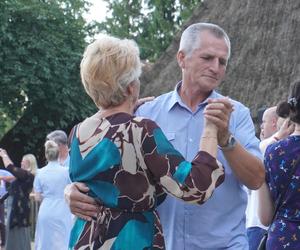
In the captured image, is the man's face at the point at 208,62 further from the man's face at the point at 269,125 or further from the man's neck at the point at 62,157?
the man's neck at the point at 62,157

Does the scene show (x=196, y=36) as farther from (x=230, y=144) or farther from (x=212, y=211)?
(x=212, y=211)

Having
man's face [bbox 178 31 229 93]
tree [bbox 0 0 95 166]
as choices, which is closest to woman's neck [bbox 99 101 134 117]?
man's face [bbox 178 31 229 93]

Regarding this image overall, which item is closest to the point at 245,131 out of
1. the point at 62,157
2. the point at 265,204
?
the point at 265,204

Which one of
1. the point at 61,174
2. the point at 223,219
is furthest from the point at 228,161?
the point at 61,174

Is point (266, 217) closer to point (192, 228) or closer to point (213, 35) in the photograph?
point (192, 228)

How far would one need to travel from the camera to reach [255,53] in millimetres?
16328

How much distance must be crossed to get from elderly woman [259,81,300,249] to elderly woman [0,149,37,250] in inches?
353

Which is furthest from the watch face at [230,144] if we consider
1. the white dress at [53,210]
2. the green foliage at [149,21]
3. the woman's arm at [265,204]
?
the green foliage at [149,21]

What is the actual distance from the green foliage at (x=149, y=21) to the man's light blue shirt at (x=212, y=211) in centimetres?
2893

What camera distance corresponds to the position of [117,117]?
3.65 meters

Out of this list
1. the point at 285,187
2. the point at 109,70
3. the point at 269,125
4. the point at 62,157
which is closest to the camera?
the point at 109,70

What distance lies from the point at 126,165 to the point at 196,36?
989 millimetres

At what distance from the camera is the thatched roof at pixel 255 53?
1534cm

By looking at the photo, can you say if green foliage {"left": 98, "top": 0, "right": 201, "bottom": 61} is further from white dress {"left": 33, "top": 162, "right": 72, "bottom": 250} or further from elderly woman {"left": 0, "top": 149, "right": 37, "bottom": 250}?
white dress {"left": 33, "top": 162, "right": 72, "bottom": 250}
